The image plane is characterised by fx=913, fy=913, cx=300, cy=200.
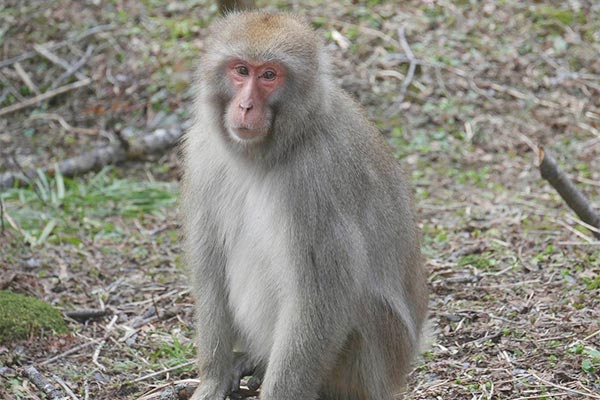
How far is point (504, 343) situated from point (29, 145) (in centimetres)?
648

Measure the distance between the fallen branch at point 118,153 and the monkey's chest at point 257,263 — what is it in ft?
15.9

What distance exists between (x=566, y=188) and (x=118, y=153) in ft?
16.2

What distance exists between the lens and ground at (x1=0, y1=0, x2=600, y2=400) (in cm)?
579

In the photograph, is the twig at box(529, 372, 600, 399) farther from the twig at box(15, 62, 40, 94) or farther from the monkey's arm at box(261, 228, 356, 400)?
the twig at box(15, 62, 40, 94)

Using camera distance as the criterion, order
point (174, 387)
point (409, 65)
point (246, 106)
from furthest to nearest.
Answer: point (409, 65), point (174, 387), point (246, 106)

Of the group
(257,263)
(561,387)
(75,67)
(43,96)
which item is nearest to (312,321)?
(257,263)

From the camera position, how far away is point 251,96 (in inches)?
173

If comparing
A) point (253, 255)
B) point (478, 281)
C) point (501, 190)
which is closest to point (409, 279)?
point (253, 255)

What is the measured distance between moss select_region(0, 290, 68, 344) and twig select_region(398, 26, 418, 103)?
17.3 feet

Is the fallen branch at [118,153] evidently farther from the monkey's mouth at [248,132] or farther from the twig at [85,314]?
the monkey's mouth at [248,132]

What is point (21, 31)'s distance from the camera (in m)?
11.9

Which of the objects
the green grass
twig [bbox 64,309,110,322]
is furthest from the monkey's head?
the green grass

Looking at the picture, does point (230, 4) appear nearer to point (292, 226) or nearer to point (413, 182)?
point (292, 226)

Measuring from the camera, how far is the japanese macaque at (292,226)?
4.52 meters
